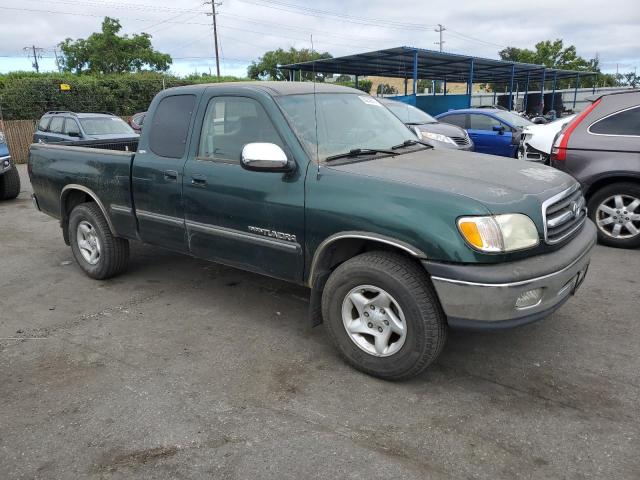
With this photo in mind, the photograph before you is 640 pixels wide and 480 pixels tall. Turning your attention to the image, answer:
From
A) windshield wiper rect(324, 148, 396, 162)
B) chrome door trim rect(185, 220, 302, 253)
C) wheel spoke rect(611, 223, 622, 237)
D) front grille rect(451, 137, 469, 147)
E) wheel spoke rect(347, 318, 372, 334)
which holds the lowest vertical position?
wheel spoke rect(611, 223, 622, 237)

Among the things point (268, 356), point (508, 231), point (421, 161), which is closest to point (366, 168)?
point (421, 161)

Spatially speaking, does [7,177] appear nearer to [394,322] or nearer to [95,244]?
[95,244]

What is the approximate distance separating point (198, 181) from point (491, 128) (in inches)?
392

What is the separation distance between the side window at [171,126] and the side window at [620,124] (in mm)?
4773

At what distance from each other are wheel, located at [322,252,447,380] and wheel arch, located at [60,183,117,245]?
2.74 m

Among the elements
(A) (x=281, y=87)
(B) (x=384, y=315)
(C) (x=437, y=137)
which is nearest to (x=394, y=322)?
(B) (x=384, y=315)

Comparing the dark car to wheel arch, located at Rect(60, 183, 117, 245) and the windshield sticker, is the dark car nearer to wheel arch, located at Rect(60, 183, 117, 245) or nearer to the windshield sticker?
the windshield sticker

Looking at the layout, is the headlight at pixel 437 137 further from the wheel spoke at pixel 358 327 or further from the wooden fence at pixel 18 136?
the wooden fence at pixel 18 136

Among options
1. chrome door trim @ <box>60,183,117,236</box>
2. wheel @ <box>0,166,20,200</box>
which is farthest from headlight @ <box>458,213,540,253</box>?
wheel @ <box>0,166,20,200</box>

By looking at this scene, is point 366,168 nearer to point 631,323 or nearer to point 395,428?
point 395,428

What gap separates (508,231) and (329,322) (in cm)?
128

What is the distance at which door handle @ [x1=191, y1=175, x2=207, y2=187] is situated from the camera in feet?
13.4

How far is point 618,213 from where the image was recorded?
20.4 ft

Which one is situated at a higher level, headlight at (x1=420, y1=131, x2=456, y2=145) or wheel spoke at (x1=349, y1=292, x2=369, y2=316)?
headlight at (x1=420, y1=131, x2=456, y2=145)
